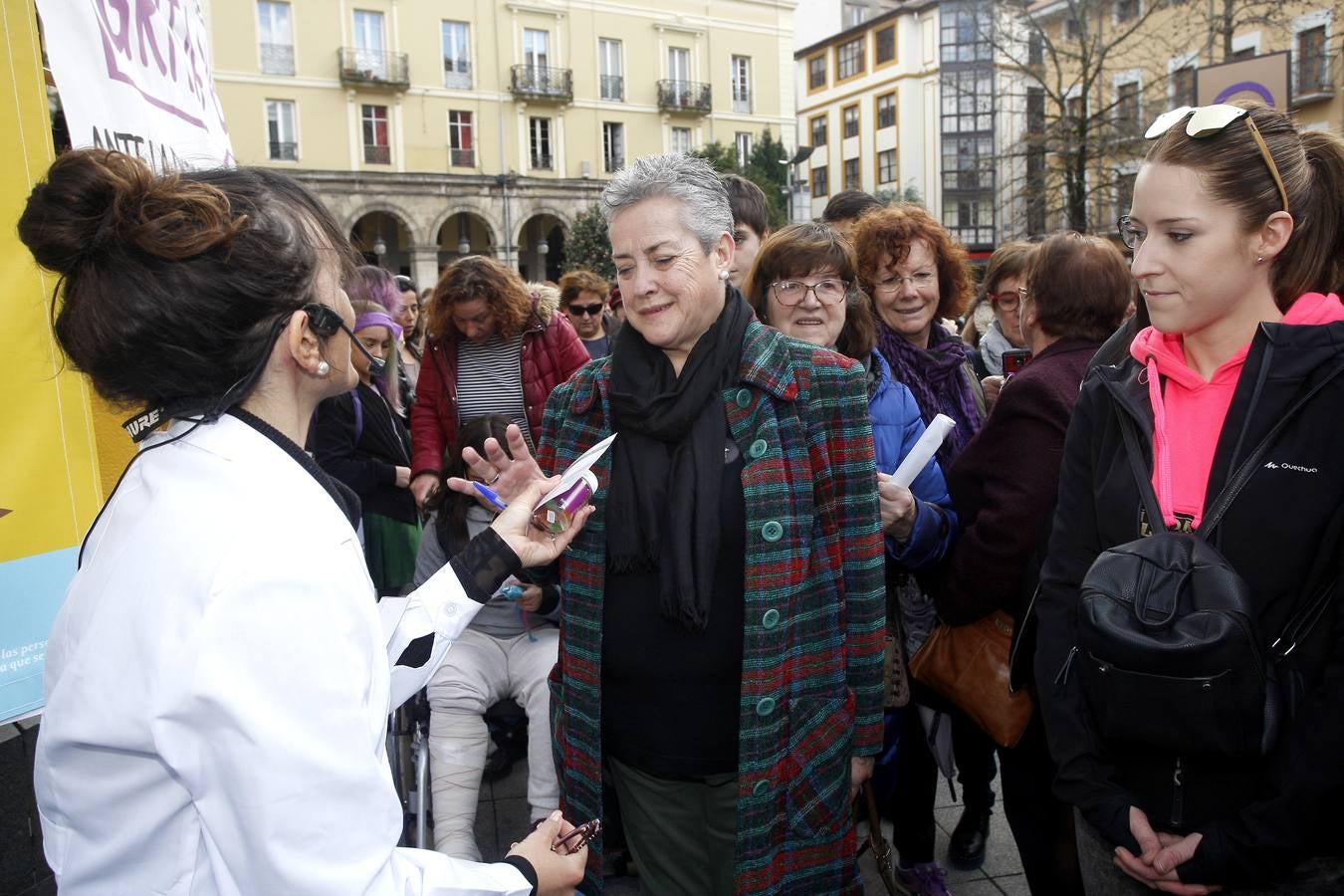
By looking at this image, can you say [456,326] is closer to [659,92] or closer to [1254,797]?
[1254,797]

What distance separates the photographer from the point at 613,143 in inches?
1444

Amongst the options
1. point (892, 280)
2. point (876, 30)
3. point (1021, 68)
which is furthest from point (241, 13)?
point (892, 280)

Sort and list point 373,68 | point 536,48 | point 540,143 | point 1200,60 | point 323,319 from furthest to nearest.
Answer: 1. point 540,143
2. point 536,48
3. point 373,68
4. point 1200,60
5. point 323,319

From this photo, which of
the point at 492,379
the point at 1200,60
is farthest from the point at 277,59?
the point at 492,379

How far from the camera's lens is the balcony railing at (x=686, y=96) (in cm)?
3669

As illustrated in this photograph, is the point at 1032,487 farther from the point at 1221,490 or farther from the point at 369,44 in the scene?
the point at 369,44

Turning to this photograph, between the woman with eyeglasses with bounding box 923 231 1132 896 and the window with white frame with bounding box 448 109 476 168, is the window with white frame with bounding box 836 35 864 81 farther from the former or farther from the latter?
the woman with eyeglasses with bounding box 923 231 1132 896

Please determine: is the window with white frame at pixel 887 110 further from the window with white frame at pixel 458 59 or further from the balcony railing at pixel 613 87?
the window with white frame at pixel 458 59

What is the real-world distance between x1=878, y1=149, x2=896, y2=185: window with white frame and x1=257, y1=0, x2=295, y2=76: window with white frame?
2825 centimetres

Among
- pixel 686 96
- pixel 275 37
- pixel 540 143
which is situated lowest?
pixel 540 143

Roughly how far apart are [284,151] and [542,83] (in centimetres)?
956

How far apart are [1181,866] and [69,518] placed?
2.75 meters

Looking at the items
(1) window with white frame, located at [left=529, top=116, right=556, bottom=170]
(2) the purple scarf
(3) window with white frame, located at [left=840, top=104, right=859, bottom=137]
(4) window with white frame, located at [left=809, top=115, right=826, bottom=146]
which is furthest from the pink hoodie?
(4) window with white frame, located at [left=809, top=115, right=826, bottom=146]

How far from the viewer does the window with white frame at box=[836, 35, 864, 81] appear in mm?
48531
